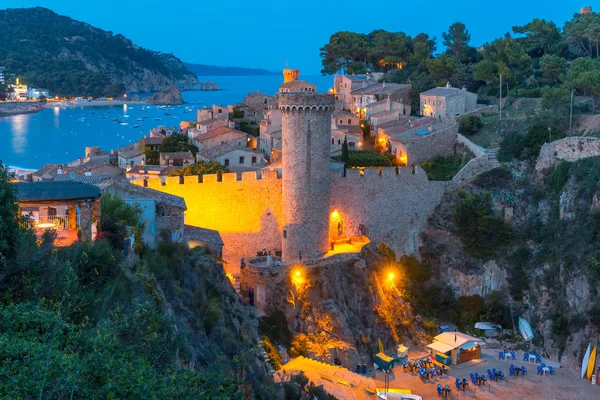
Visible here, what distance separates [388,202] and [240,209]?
16.5 ft

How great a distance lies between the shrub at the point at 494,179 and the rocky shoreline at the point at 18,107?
274ft

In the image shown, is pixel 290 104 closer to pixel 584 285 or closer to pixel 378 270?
pixel 378 270

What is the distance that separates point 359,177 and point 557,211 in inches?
281

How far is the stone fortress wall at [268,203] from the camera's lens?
21000mm

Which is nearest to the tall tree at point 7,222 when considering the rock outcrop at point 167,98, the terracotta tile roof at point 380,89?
the terracotta tile roof at point 380,89

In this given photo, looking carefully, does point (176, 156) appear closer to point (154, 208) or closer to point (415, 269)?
point (415, 269)

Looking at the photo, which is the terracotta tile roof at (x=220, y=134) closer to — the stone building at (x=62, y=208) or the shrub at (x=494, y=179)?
the shrub at (x=494, y=179)

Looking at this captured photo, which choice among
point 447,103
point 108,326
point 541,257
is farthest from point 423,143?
point 108,326

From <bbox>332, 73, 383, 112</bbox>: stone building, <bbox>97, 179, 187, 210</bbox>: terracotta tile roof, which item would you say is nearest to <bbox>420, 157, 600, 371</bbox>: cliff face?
<bbox>97, 179, 187, 210</bbox>: terracotta tile roof

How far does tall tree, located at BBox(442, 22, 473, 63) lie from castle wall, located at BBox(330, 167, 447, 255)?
23676 millimetres

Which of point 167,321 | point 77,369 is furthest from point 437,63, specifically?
point 77,369

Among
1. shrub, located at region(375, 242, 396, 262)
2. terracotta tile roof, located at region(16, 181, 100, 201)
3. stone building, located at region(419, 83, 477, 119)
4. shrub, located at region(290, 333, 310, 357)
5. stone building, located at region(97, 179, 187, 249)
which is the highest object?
stone building, located at region(419, 83, 477, 119)

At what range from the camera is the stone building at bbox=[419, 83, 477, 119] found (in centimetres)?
3397

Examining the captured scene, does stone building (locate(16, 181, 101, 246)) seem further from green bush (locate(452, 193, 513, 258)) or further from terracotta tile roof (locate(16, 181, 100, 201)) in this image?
green bush (locate(452, 193, 513, 258))
